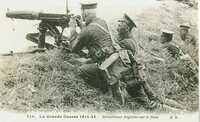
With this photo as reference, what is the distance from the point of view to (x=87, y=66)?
15.9 ft

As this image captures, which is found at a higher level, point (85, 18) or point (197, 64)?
point (85, 18)

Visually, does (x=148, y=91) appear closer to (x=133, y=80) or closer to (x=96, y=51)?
(x=133, y=80)

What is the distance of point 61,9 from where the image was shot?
4922 mm

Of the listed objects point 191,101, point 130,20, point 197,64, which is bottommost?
point 191,101

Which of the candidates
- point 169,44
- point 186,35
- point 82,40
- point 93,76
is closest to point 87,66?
point 93,76

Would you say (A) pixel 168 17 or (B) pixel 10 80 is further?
(A) pixel 168 17

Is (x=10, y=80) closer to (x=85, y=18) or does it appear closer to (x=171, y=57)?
(x=85, y=18)

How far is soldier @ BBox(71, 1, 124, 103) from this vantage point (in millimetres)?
4816

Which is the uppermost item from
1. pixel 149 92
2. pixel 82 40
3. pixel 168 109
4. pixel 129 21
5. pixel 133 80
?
pixel 129 21

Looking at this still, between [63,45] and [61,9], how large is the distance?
1.10ft

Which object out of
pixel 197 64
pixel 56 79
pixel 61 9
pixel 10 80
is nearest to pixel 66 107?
pixel 56 79

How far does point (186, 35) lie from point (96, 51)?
926 millimetres

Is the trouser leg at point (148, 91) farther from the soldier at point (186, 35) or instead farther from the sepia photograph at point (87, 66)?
the soldier at point (186, 35)

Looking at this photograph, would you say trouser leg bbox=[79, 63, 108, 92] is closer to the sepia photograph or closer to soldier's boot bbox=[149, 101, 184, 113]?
the sepia photograph
